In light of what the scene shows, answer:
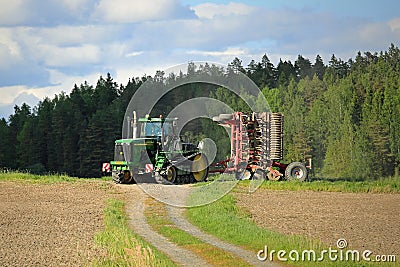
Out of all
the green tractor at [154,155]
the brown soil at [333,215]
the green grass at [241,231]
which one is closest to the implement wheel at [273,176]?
the green tractor at [154,155]

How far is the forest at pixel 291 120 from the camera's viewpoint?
6625cm

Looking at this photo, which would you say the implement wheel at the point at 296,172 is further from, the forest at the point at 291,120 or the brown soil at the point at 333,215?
the forest at the point at 291,120

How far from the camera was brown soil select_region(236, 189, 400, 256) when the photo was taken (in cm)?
1642

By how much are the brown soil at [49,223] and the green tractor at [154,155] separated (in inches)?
89.3

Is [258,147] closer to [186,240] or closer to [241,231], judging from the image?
[241,231]

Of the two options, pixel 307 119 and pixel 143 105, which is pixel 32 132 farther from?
pixel 143 105

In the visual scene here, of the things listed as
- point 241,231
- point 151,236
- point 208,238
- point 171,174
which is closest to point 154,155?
point 171,174

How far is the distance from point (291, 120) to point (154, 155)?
48.6m

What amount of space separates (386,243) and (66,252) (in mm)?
7485

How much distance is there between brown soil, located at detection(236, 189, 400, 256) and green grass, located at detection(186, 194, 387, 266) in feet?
1.94

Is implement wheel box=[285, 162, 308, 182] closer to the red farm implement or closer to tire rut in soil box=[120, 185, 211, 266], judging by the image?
the red farm implement

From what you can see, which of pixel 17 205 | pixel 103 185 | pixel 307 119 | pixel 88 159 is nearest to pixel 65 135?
pixel 88 159

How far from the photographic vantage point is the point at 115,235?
16219mm

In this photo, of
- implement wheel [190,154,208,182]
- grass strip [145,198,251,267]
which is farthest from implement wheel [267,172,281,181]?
grass strip [145,198,251,267]
